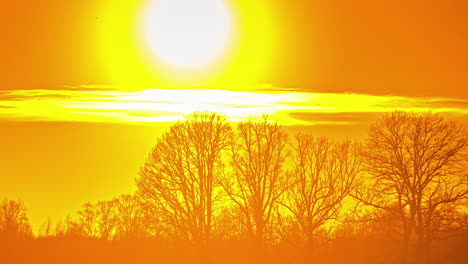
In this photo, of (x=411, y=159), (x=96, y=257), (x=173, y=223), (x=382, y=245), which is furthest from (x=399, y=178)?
(x=96, y=257)

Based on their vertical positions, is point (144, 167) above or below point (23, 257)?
above

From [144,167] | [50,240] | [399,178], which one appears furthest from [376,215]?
[50,240]

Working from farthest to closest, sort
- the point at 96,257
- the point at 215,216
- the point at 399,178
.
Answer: the point at 215,216 < the point at 96,257 < the point at 399,178

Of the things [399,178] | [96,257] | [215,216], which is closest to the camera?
[399,178]

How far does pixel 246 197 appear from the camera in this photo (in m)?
94.8

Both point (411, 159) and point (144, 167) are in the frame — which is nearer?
point (411, 159)

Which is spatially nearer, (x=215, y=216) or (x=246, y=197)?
(x=246, y=197)

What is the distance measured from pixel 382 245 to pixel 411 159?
980cm

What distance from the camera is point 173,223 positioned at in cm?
9381

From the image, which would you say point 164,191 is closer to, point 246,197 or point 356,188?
point 246,197

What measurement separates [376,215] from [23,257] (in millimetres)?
24901

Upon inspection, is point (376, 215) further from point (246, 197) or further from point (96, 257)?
point (96, 257)

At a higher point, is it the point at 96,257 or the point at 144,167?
the point at 144,167

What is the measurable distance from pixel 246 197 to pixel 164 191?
5920 millimetres
